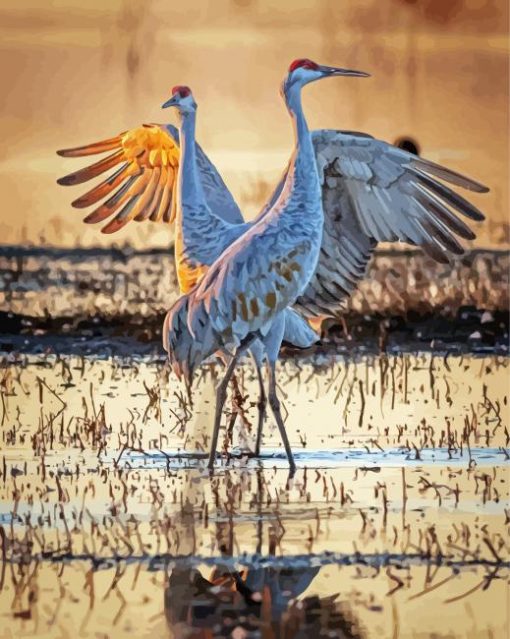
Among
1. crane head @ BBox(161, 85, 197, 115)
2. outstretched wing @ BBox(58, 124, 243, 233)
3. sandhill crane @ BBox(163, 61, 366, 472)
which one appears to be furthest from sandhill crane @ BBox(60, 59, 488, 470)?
outstretched wing @ BBox(58, 124, 243, 233)

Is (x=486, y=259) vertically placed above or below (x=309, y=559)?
above

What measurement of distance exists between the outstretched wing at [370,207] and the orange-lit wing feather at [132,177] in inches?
59.5

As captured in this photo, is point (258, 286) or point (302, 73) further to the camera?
point (302, 73)

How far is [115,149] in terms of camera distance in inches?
450

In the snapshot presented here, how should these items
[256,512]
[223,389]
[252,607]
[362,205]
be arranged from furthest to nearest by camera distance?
[362,205], [223,389], [256,512], [252,607]

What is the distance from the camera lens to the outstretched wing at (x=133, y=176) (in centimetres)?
1112

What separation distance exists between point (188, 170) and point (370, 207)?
848mm

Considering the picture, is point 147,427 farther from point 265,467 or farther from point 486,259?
point 486,259

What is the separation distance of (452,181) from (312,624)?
4.39 m

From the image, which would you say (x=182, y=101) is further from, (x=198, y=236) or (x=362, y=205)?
(x=362, y=205)

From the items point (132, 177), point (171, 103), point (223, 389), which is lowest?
point (223, 389)

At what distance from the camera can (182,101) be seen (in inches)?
392

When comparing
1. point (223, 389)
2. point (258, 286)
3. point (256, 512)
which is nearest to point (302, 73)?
point (258, 286)

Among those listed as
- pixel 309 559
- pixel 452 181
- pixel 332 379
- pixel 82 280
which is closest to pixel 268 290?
pixel 452 181
